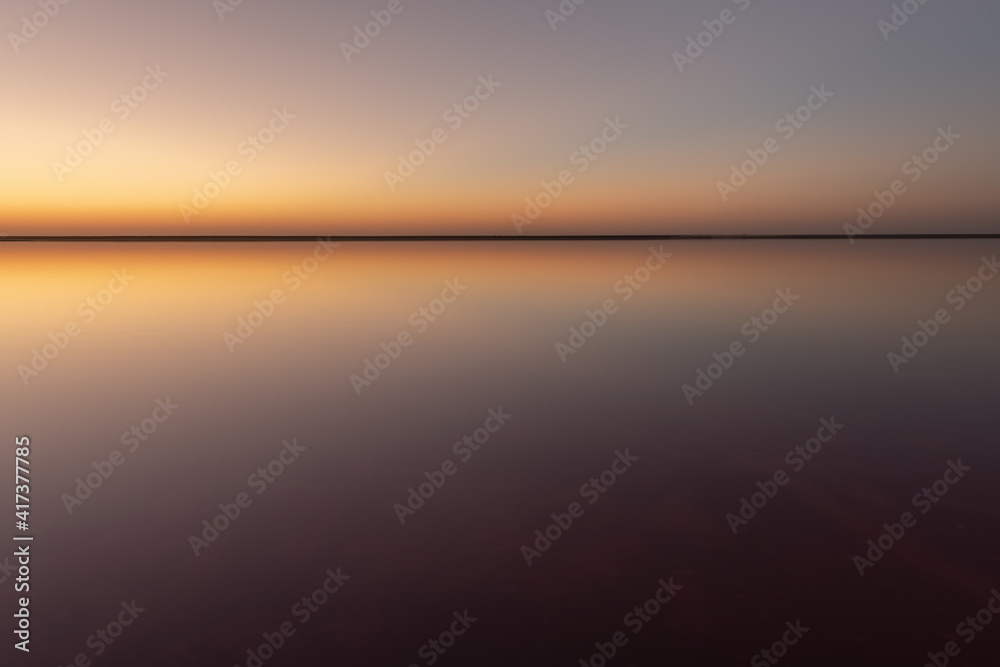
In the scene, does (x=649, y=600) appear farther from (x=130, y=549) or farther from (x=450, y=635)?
(x=130, y=549)

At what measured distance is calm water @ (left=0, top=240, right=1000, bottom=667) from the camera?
5.94 feet

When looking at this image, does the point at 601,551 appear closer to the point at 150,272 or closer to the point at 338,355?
the point at 338,355

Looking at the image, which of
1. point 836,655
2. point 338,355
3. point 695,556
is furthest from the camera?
point 338,355

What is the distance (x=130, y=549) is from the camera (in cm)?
225

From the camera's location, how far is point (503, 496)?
269 centimetres

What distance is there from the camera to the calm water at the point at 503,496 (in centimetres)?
181

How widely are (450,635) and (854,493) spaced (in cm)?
171

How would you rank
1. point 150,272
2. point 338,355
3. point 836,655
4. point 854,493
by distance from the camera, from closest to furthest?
1. point 836,655
2. point 854,493
3. point 338,355
4. point 150,272

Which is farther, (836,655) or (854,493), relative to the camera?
(854,493)

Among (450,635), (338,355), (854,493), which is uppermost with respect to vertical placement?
(338,355)

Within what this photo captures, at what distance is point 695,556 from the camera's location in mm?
2193

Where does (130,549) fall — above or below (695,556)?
below

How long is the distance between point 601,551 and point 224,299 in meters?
8.05

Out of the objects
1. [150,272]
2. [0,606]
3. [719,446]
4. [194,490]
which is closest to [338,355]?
[194,490]
